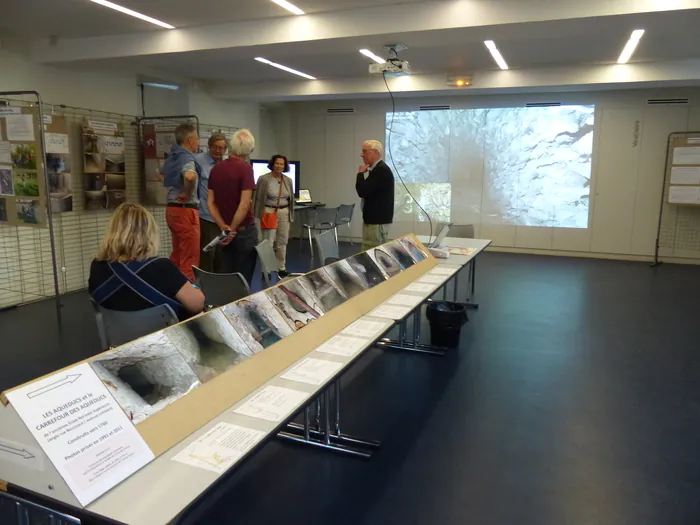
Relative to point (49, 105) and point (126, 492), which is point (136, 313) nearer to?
point (126, 492)

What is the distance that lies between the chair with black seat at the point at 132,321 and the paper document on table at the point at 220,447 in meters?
0.80

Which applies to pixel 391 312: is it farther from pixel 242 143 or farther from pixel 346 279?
pixel 242 143

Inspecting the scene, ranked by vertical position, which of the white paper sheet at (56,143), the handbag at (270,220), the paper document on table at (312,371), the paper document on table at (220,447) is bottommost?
the paper document on table at (220,447)

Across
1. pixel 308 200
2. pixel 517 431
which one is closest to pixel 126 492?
pixel 517 431

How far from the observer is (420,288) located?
3.31 m

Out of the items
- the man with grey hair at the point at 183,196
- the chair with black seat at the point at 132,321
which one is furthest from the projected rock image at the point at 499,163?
the chair with black seat at the point at 132,321

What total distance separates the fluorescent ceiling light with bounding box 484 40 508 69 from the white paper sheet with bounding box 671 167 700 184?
284 cm

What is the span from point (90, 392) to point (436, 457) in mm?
1698

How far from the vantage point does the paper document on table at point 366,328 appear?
234 cm

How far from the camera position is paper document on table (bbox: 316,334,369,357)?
2.11 meters

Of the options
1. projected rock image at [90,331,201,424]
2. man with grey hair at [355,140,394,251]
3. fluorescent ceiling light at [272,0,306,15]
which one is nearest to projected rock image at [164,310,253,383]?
projected rock image at [90,331,201,424]

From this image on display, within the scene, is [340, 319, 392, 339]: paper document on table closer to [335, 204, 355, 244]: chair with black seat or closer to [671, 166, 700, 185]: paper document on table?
[335, 204, 355, 244]: chair with black seat

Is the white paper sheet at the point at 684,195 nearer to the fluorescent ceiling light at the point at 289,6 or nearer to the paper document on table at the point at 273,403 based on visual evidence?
the fluorescent ceiling light at the point at 289,6

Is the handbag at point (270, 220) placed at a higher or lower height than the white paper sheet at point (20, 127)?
lower
